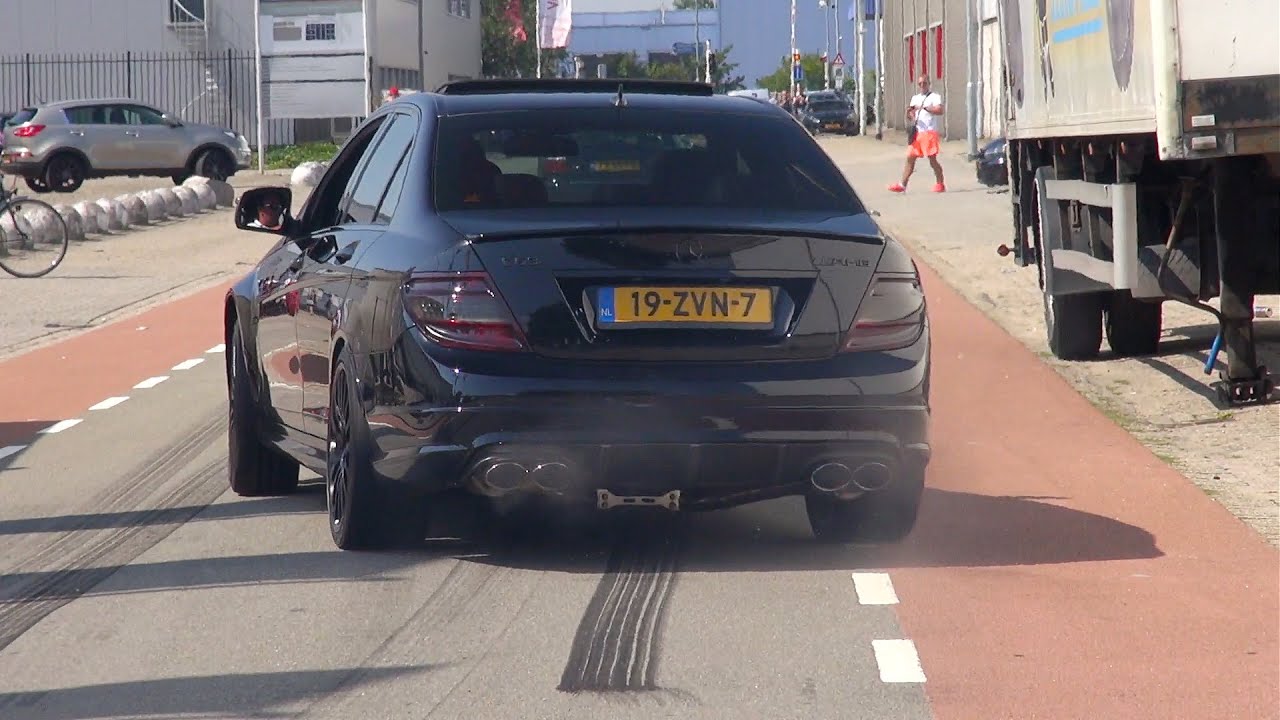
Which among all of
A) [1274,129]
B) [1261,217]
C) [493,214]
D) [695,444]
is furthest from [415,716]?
[1261,217]

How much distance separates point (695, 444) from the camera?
6168 mm

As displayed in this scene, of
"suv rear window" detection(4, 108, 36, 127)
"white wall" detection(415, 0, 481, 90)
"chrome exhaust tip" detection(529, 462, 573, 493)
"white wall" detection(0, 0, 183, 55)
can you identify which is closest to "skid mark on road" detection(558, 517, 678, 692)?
"chrome exhaust tip" detection(529, 462, 573, 493)

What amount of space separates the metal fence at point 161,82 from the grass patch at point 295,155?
182cm

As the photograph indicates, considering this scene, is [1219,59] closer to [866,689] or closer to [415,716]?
[866,689]

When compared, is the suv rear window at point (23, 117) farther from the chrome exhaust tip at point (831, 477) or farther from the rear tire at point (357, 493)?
the chrome exhaust tip at point (831, 477)

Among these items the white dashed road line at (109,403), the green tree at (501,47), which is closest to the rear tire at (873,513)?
the white dashed road line at (109,403)

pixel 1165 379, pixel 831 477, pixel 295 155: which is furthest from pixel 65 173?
pixel 831 477

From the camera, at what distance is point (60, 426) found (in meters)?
10.8

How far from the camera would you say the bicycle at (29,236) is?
20.7m

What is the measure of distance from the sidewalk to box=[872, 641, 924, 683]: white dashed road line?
2.16m

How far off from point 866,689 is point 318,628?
1.62m

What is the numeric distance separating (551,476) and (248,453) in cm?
243

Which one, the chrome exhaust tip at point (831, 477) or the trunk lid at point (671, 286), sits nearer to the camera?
the trunk lid at point (671, 286)

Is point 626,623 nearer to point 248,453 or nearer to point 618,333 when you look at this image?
point 618,333
